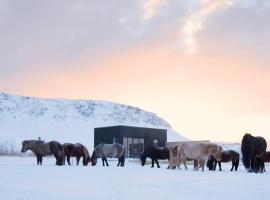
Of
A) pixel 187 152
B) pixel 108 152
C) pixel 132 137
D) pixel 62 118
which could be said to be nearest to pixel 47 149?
pixel 108 152

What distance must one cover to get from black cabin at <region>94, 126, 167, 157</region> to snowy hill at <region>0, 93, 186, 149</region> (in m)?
49.3

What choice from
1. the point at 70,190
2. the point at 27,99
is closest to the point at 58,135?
the point at 27,99

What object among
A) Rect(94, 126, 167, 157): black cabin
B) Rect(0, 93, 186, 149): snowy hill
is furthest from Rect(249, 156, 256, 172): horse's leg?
Rect(0, 93, 186, 149): snowy hill

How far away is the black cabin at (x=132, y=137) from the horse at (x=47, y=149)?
135 ft

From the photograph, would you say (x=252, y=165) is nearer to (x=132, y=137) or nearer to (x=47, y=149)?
(x=47, y=149)

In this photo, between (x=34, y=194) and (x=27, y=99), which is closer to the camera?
(x=34, y=194)

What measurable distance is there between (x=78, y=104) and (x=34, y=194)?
6944 inches

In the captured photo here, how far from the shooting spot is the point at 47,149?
2895 cm

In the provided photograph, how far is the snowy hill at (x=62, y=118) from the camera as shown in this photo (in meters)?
140

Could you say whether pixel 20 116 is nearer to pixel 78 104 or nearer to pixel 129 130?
pixel 78 104

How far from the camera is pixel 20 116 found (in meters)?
157

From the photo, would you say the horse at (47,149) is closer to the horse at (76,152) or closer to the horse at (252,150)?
the horse at (76,152)

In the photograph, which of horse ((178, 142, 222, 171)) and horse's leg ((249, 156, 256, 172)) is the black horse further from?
horse's leg ((249, 156, 256, 172))

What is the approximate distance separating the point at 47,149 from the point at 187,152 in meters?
8.78
